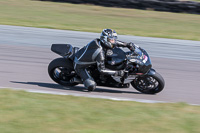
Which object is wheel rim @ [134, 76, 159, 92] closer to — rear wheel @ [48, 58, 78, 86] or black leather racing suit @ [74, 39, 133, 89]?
black leather racing suit @ [74, 39, 133, 89]

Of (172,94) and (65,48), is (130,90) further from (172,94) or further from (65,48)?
(65,48)

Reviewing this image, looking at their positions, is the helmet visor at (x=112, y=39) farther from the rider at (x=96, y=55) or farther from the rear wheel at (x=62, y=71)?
the rear wheel at (x=62, y=71)

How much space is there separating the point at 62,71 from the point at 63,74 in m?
0.09

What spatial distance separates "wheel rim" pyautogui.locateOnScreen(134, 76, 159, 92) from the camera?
8.52 meters

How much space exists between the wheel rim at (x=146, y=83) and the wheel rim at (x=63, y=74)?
1631 millimetres

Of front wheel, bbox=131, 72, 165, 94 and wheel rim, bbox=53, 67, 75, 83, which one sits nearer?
front wheel, bbox=131, 72, 165, 94

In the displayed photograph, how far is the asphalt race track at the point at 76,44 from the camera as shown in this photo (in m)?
8.82

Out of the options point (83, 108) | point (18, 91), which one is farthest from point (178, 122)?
point (18, 91)

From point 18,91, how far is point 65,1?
15458 millimetres

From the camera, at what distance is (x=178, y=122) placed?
6172 mm

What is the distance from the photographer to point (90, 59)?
846 cm

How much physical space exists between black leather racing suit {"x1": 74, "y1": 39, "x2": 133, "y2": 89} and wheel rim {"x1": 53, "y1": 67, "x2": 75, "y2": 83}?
0.38 m

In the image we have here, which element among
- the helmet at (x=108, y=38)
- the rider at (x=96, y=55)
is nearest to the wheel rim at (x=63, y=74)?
the rider at (x=96, y=55)

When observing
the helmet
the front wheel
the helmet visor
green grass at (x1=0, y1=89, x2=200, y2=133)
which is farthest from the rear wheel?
the front wheel
